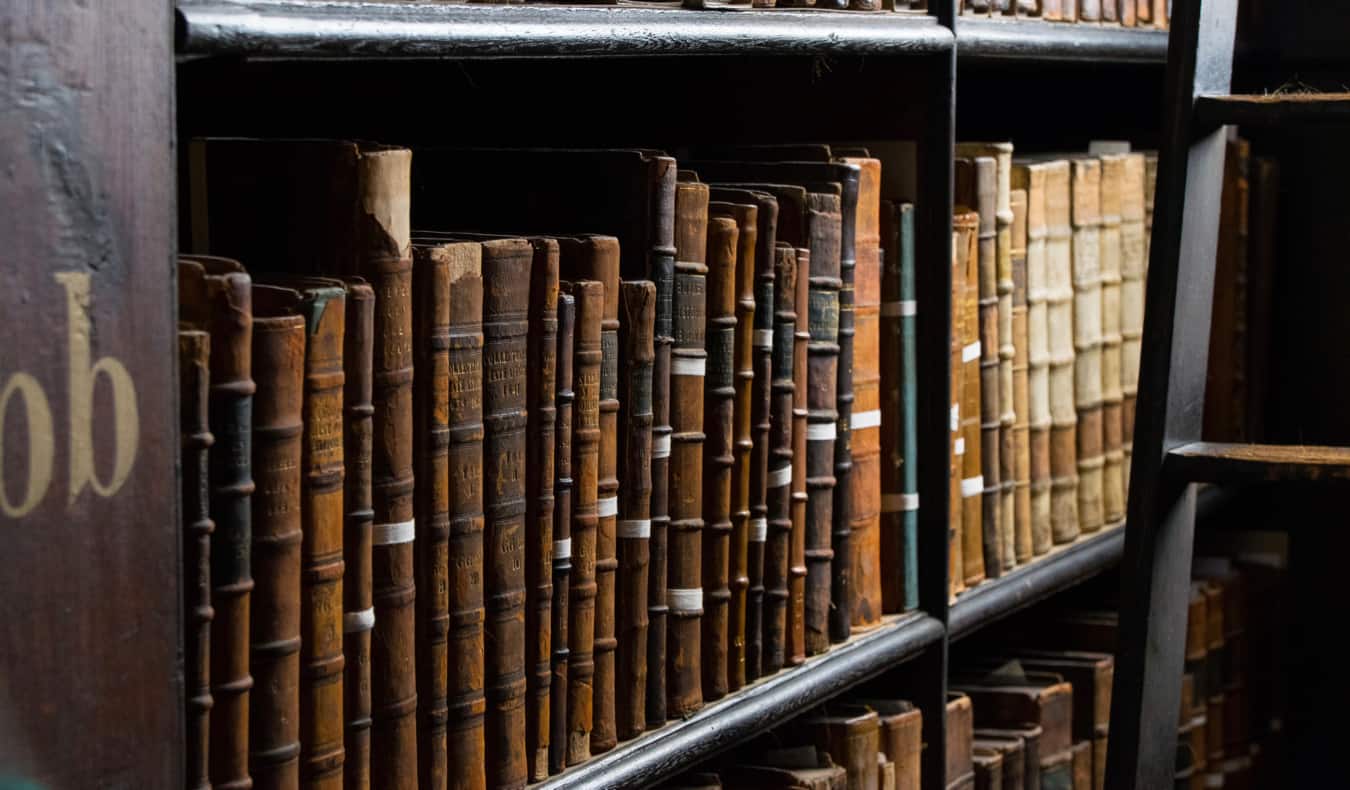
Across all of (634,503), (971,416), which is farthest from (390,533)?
(971,416)

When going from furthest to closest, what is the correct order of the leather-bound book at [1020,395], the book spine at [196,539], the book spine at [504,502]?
the leather-bound book at [1020,395] < the book spine at [504,502] < the book spine at [196,539]

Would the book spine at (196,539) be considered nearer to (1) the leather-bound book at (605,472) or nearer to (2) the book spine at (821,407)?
(1) the leather-bound book at (605,472)

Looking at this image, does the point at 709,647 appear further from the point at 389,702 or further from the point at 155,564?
the point at 155,564

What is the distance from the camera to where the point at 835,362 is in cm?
157

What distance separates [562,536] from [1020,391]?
2.70ft

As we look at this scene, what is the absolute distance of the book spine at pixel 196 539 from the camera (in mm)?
937

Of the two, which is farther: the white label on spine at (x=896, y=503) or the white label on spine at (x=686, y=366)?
the white label on spine at (x=896, y=503)

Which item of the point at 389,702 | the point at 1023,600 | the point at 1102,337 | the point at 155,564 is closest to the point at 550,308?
the point at 389,702

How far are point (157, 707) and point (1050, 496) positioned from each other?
1.33 meters

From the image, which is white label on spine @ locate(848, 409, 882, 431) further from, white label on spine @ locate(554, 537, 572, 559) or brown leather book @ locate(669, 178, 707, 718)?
white label on spine @ locate(554, 537, 572, 559)

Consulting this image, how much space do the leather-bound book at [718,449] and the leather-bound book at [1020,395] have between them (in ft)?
1.86

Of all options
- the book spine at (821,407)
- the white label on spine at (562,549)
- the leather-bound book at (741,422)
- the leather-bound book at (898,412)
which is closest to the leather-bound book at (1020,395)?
the leather-bound book at (898,412)

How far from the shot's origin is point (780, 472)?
1.50 meters

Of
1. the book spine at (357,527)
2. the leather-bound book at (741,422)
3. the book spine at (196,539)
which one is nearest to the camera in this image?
the book spine at (196,539)
